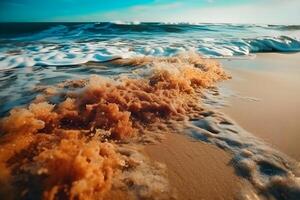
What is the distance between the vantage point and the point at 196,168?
7.43 feet

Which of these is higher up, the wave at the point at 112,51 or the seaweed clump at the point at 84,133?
the seaweed clump at the point at 84,133

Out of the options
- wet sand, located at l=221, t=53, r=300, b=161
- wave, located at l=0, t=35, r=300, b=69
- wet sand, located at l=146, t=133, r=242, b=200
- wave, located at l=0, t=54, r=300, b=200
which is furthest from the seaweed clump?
wave, located at l=0, t=35, r=300, b=69

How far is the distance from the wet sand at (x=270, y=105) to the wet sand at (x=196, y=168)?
0.67 meters

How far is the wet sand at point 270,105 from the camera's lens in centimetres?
283

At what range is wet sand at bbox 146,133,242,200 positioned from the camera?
6.53ft

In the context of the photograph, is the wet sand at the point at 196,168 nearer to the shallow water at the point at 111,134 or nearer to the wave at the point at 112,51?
the shallow water at the point at 111,134

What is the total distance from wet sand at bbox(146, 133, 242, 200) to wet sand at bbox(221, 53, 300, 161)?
67 cm

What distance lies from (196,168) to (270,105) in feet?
6.56

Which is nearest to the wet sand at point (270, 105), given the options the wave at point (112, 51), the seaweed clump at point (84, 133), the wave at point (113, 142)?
the wave at point (113, 142)

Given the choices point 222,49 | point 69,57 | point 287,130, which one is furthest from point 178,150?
point 222,49

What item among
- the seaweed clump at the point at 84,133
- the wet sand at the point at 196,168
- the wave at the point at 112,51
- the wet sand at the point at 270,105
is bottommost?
the wave at the point at 112,51

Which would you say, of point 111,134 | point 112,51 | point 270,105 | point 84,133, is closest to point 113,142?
point 111,134

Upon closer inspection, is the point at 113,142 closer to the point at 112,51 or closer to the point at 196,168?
the point at 196,168

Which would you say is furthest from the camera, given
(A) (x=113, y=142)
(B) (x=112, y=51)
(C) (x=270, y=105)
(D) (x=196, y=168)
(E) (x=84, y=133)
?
(B) (x=112, y=51)
